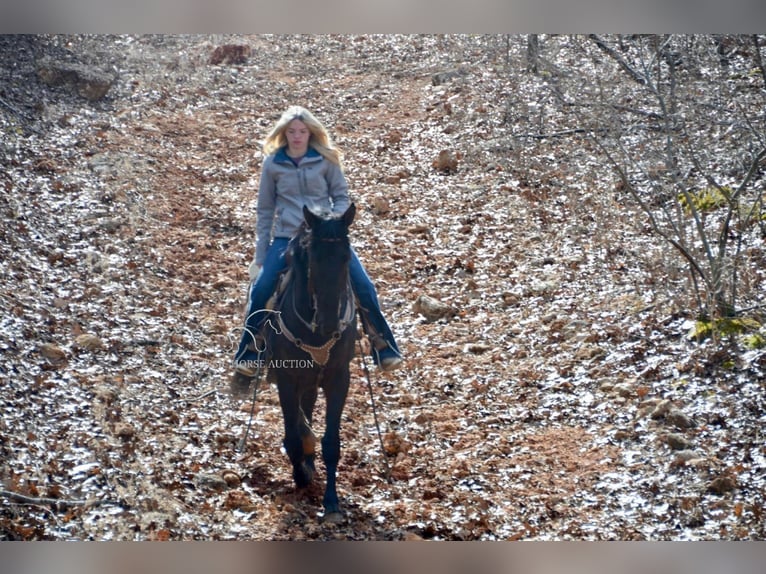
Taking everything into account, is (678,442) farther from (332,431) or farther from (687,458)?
(332,431)

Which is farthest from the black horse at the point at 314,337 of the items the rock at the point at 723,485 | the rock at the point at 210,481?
the rock at the point at 723,485

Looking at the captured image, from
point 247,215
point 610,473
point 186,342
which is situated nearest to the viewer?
point 610,473

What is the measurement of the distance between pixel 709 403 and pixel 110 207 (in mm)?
5683

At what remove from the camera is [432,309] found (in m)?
7.28

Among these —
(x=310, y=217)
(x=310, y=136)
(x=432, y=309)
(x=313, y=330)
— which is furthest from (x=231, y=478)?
(x=432, y=309)

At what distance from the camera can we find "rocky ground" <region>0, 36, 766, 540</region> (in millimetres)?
4930

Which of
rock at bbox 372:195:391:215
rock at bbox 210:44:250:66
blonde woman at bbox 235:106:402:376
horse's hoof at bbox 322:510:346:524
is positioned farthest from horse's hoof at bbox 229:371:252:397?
rock at bbox 210:44:250:66

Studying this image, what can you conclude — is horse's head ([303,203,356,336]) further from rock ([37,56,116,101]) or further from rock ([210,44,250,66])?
rock ([37,56,116,101])

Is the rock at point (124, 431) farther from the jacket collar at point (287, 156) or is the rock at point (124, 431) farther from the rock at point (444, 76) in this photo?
the rock at point (444, 76)

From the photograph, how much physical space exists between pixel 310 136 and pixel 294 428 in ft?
5.61

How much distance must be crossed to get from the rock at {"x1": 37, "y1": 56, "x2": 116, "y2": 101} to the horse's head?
5.70 meters

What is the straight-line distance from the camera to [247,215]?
8.87 m
